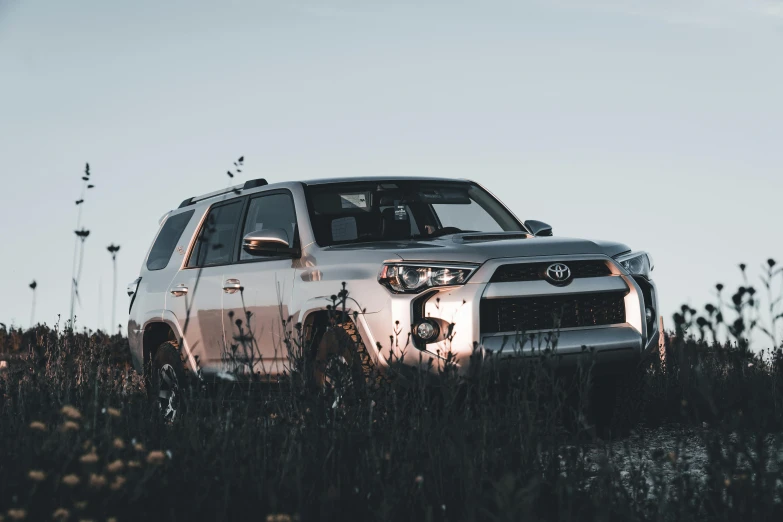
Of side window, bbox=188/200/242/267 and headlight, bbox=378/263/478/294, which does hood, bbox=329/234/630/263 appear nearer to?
headlight, bbox=378/263/478/294

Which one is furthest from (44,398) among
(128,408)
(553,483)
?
(553,483)

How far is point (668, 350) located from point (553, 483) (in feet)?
19.5

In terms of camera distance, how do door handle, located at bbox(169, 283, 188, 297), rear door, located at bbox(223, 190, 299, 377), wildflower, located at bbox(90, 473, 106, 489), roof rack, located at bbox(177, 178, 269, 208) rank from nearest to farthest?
wildflower, located at bbox(90, 473, 106, 489) → rear door, located at bbox(223, 190, 299, 377) → roof rack, located at bbox(177, 178, 269, 208) → door handle, located at bbox(169, 283, 188, 297)

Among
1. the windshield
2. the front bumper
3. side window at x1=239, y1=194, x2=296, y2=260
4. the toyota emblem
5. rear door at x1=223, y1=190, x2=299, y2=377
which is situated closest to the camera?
the front bumper

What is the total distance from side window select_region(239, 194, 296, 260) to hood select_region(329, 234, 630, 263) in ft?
2.71

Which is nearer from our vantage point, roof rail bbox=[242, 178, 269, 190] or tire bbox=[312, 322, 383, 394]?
tire bbox=[312, 322, 383, 394]

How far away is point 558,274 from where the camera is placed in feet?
20.7

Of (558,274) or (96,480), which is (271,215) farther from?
(96,480)

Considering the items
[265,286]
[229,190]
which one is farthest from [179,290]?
[265,286]

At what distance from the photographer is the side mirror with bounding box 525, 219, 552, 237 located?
314 inches

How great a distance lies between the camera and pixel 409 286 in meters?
6.12

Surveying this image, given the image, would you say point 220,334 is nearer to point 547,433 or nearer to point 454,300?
point 454,300

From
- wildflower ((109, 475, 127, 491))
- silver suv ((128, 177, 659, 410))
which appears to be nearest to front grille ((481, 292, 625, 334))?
silver suv ((128, 177, 659, 410))

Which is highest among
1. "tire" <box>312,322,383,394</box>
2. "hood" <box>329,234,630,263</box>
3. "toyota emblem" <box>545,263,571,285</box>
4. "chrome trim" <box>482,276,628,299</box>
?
"hood" <box>329,234,630,263</box>
